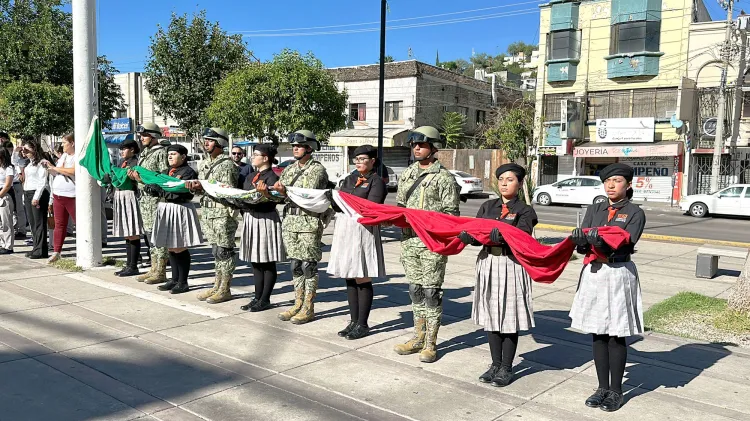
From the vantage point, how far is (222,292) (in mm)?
7348

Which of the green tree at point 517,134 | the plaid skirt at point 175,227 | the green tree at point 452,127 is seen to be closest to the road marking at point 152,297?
the plaid skirt at point 175,227

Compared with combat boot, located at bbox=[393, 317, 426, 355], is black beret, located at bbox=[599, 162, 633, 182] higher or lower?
higher

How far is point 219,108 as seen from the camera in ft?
58.7

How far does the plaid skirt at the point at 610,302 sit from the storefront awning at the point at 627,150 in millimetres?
27448

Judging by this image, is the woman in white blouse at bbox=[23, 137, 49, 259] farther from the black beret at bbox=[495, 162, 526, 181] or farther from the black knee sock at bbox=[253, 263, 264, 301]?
the black beret at bbox=[495, 162, 526, 181]

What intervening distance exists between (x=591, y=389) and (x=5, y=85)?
23.7 m

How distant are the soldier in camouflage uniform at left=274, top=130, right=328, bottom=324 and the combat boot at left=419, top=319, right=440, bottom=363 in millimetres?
1547

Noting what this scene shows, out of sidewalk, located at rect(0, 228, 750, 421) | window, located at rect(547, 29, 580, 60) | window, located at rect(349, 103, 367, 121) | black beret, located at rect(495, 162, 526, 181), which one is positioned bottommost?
sidewalk, located at rect(0, 228, 750, 421)

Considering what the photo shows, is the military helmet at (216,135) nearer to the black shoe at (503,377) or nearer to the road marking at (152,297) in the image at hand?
the road marking at (152,297)

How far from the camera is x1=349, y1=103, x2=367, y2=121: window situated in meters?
40.3

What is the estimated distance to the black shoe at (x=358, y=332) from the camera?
6.01 metres

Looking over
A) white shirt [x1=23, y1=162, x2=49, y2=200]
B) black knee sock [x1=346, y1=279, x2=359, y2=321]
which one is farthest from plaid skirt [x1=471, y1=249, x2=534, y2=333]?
white shirt [x1=23, y1=162, x2=49, y2=200]

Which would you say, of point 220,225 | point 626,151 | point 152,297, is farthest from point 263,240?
point 626,151

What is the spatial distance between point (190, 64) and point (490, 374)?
52.7 ft
